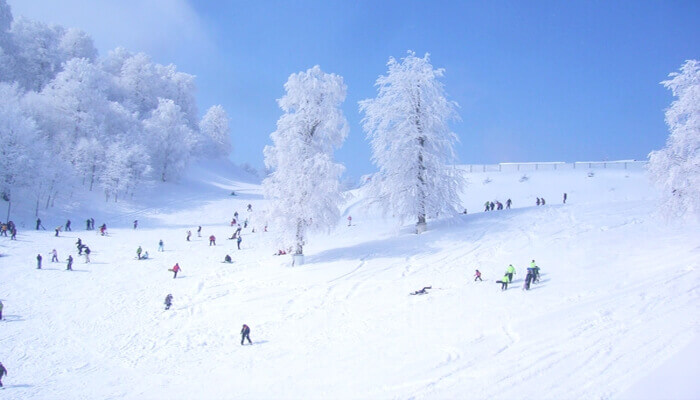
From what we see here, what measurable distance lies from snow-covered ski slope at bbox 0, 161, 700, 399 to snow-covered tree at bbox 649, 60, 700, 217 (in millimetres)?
3018

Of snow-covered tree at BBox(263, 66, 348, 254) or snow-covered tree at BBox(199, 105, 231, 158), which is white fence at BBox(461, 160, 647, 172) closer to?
snow-covered tree at BBox(263, 66, 348, 254)

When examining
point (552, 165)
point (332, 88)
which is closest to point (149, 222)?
point (332, 88)

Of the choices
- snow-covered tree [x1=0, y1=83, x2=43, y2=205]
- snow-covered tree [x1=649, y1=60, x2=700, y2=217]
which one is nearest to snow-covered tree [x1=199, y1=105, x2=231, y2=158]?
snow-covered tree [x1=0, y1=83, x2=43, y2=205]

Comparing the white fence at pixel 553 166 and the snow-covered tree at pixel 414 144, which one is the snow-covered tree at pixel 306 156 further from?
the white fence at pixel 553 166

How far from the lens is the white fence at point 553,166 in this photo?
6525cm

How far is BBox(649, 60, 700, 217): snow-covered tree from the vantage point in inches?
862

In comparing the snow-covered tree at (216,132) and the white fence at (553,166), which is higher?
the snow-covered tree at (216,132)

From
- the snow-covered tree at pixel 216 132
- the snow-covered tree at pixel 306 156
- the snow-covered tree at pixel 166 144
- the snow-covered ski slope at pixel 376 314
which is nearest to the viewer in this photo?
the snow-covered ski slope at pixel 376 314

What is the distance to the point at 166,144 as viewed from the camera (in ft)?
226

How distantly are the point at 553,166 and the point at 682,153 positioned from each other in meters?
47.9

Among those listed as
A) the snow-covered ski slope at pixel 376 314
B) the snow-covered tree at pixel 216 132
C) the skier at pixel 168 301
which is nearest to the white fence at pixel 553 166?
the snow-covered ski slope at pixel 376 314

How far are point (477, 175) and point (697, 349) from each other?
55.3 metres

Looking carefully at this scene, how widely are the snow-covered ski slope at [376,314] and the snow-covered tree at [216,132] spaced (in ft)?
229

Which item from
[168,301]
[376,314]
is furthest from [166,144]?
[376,314]
